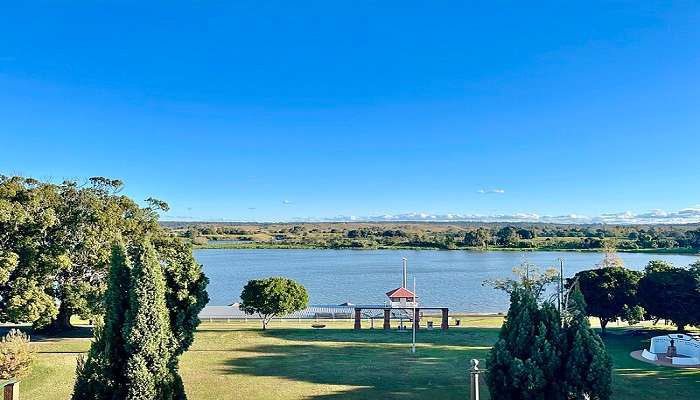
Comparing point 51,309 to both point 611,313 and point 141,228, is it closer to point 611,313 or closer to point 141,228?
point 141,228

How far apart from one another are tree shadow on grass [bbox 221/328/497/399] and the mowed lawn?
27mm

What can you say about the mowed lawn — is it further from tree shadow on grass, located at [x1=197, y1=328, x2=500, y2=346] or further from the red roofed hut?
the red roofed hut

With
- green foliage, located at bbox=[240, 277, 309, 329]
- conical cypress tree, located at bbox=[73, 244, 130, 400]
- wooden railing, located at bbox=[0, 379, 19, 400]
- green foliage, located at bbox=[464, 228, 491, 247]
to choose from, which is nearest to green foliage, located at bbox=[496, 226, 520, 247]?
green foliage, located at bbox=[464, 228, 491, 247]

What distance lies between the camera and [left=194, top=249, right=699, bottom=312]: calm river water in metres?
41.8

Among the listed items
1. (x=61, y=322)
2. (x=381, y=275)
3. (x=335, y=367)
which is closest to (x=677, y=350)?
(x=335, y=367)

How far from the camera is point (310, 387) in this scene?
48.1 ft

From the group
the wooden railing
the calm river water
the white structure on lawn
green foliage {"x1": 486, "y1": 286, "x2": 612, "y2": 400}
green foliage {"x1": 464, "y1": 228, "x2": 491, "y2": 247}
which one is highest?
green foliage {"x1": 464, "y1": 228, "x2": 491, "y2": 247}

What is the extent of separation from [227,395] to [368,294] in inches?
1231

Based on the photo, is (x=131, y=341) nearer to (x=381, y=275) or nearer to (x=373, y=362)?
(x=373, y=362)

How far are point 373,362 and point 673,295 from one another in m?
13.8

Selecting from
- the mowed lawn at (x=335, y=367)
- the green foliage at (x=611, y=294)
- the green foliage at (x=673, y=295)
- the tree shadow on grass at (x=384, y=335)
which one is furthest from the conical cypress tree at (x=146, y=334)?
the green foliage at (x=673, y=295)

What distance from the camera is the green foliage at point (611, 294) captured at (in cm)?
2350

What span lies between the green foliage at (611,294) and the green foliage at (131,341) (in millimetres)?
18760

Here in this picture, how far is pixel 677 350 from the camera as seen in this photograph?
18438 millimetres
